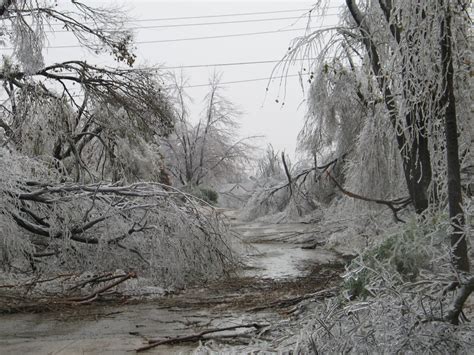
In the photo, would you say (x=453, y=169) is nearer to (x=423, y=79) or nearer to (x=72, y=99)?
(x=423, y=79)

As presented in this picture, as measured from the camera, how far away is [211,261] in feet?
29.5

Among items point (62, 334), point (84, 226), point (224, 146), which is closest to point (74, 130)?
point (84, 226)

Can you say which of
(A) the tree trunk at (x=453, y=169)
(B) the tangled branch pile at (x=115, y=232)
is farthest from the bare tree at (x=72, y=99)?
(A) the tree trunk at (x=453, y=169)

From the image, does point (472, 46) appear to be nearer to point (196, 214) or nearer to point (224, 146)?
point (196, 214)

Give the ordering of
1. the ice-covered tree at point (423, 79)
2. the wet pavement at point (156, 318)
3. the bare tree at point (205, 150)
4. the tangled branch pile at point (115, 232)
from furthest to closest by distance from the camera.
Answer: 1. the bare tree at point (205, 150)
2. the tangled branch pile at point (115, 232)
3. the wet pavement at point (156, 318)
4. the ice-covered tree at point (423, 79)

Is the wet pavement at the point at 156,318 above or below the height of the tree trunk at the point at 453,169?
below

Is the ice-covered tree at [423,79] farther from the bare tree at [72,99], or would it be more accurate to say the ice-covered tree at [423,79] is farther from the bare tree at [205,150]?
the bare tree at [205,150]

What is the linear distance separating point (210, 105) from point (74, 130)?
3042cm

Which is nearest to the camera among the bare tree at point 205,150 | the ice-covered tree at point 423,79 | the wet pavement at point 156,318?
the ice-covered tree at point 423,79

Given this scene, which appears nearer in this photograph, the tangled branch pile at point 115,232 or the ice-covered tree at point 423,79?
the ice-covered tree at point 423,79

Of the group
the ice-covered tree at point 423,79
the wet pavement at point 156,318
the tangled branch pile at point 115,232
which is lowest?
the wet pavement at point 156,318

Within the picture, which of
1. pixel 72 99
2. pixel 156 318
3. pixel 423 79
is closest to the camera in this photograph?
pixel 423 79

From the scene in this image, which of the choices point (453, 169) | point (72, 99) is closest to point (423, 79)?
point (453, 169)

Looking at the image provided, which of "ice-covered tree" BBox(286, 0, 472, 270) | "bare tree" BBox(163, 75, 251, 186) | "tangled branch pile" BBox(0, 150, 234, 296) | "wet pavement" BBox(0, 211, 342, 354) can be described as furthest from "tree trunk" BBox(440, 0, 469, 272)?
"bare tree" BBox(163, 75, 251, 186)
